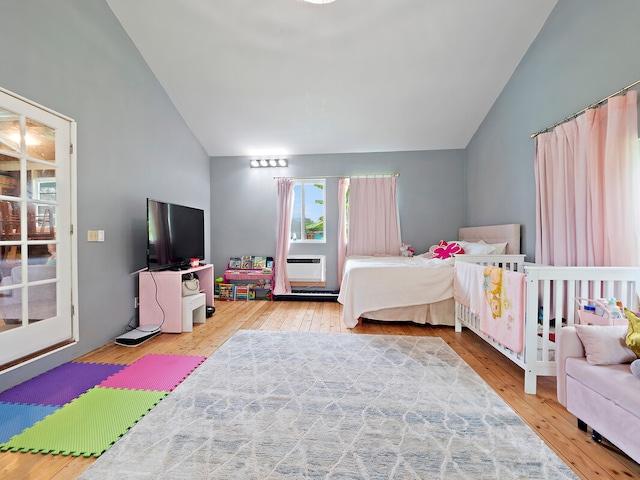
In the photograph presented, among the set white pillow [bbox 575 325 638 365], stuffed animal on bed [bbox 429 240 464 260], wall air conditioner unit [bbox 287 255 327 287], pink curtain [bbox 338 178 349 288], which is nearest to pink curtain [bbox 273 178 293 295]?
wall air conditioner unit [bbox 287 255 327 287]

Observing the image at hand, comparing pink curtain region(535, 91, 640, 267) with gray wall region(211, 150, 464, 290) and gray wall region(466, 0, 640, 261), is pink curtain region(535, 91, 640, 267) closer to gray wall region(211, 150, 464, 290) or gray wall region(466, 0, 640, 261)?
gray wall region(466, 0, 640, 261)

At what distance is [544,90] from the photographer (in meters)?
2.79

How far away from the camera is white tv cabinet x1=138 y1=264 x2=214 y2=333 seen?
304 cm

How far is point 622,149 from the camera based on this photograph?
1912 millimetres

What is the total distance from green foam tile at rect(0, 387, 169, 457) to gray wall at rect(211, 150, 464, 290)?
3.26m

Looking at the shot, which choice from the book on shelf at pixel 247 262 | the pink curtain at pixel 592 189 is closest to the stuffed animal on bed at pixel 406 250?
the pink curtain at pixel 592 189

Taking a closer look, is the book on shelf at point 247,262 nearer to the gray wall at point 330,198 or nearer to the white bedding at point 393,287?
the gray wall at point 330,198

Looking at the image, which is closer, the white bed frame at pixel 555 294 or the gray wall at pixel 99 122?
the white bed frame at pixel 555 294

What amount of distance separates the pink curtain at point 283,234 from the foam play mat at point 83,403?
236 centimetres

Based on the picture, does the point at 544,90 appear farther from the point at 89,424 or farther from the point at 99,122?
the point at 89,424

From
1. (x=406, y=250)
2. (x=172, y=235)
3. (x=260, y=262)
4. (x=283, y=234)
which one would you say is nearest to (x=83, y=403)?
(x=172, y=235)

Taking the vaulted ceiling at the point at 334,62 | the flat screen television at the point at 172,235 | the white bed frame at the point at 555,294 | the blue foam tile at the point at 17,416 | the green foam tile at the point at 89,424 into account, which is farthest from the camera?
the flat screen television at the point at 172,235

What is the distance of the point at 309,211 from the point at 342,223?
2.06 feet

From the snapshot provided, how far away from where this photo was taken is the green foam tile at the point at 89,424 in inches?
54.9
